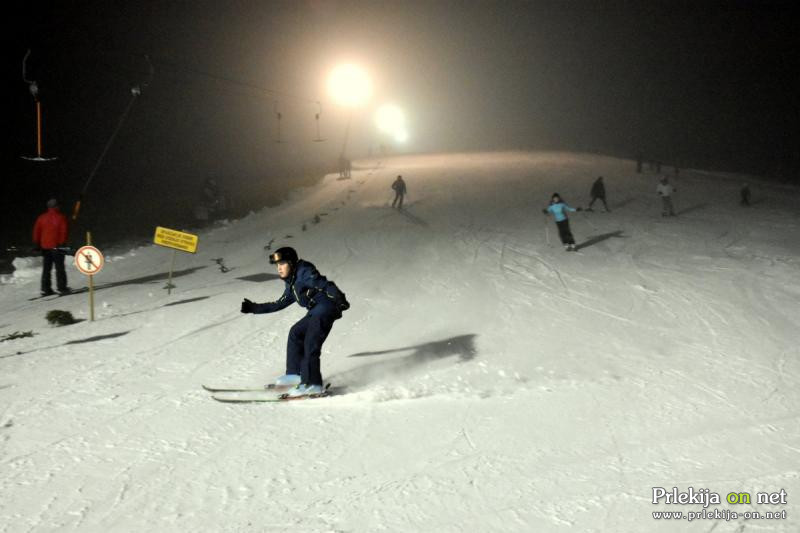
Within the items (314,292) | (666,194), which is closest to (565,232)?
(666,194)

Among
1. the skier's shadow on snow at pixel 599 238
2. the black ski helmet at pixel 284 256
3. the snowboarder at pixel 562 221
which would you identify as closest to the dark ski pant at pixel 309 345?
the black ski helmet at pixel 284 256

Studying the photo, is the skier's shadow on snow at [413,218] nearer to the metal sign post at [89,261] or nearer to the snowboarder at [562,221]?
the snowboarder at [562,221]

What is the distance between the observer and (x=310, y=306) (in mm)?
6309

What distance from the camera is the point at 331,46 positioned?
282ft

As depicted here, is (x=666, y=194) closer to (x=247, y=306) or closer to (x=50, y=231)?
(x=247, y=306)

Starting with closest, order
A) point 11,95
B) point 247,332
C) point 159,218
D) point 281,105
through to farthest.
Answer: point 247,332
point 159,218
point 11,95
point 281,105

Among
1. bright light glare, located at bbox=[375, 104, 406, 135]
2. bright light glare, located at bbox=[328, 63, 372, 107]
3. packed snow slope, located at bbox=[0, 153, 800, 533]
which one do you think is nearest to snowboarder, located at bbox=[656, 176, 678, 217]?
packed snow slope, located at bbox=[0, 153, 800, 533]

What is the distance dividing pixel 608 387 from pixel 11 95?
149ft

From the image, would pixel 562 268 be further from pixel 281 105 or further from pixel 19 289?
pixel 281 105

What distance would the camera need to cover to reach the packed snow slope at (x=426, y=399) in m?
4.34

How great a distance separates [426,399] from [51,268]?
388 inches

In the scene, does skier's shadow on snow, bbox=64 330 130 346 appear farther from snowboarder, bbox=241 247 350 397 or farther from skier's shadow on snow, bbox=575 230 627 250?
skier's shadow on snow, bbox=575 230 627 250

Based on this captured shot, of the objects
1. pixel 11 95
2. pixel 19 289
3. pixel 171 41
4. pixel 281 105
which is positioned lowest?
pixel 19 289

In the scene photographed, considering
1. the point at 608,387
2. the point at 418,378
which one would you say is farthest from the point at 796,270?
the point at 418,378
